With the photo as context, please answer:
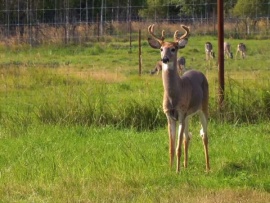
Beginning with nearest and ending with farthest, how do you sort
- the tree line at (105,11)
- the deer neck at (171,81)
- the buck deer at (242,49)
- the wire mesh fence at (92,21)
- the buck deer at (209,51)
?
the deer neck at (171,81)
the wire mesh fence at (92,21)
the tree line at (105,11)
the buck deer at (209,51)
the buck deer at (242,49)

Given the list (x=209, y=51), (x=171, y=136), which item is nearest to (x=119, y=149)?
(x=171, y=136)

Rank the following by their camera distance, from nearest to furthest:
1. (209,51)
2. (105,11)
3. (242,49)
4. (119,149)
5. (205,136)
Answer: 1. (205,136)
2. (119,149)
3. (209,51)
4. (242,49)
5. (105,11)

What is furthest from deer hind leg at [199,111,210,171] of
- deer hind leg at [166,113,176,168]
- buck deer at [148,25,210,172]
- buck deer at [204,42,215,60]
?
buck deer at [204,42,215,60]

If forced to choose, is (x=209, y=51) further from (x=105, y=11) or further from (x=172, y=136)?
(x=172, y=136)

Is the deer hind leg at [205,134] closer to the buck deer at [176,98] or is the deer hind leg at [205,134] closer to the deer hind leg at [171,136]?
the buck deer at [176,98]

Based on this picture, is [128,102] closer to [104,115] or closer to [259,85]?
[104,115]

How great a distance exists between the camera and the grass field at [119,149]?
809 cm

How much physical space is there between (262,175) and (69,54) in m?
20.9

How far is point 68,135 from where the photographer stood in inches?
444

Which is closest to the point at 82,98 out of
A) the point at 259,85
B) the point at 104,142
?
the point at 104,142

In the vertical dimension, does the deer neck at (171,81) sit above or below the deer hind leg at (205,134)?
above

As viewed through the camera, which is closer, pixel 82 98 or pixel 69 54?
pixel 82 98

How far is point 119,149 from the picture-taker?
10062mm

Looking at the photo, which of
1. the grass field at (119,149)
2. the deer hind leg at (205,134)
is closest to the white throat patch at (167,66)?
the deer hind leg at (205,134)
